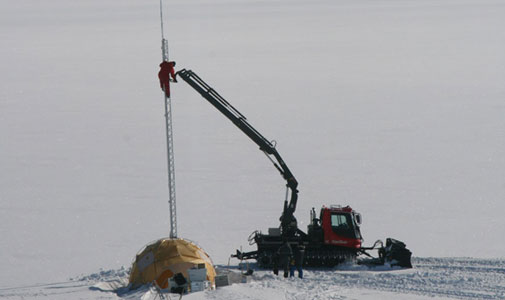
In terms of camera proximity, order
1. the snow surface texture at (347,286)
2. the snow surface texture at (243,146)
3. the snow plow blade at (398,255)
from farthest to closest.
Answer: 1. the snow surface texture at (243,146)
2. the snow plow blade at (398,255)
3. the snow surface texture at (347,286)

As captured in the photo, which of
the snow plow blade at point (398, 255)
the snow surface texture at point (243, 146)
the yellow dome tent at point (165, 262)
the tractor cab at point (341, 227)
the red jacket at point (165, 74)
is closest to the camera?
the yellow dome tent at point (165, 262)

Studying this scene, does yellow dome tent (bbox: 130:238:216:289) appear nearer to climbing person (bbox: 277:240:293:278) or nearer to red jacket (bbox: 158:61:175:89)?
climbing person (bbox: 277:240:293:278)

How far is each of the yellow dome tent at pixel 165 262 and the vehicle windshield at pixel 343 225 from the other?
4764 mm

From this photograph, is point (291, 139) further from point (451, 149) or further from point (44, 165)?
point (44, 165)

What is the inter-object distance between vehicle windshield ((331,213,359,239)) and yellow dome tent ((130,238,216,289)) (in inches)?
188

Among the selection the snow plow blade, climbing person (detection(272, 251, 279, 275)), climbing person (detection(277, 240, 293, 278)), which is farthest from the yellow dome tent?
the snow plow blade

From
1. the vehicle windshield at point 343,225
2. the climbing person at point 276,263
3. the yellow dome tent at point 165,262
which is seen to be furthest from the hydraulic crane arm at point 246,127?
the yellow dome tent at point 165,262

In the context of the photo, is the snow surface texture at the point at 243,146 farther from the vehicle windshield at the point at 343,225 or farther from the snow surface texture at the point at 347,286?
the vehicle windshield at the point at 343,225

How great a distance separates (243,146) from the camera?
4141 cm

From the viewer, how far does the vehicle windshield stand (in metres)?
22.7

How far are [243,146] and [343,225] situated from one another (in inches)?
750

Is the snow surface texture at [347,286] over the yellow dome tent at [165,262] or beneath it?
beneath

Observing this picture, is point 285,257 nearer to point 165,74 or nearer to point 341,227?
point 341,227

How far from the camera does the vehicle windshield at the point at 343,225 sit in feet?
74.4
